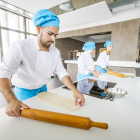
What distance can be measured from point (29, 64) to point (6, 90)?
336 millimetres

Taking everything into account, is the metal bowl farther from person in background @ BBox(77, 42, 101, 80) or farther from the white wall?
the white wall

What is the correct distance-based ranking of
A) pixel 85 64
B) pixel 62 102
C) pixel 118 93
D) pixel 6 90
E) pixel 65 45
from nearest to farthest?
pixel 6 90 → pixel 62 102 → pixel 118 93 → pixel 85 64 → pixel 65 45

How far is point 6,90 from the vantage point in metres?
0.70

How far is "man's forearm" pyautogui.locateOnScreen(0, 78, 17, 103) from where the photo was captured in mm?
669

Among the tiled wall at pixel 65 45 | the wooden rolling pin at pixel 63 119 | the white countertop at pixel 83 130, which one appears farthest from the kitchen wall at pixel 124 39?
the wooden rolling pin at pixel 63 119

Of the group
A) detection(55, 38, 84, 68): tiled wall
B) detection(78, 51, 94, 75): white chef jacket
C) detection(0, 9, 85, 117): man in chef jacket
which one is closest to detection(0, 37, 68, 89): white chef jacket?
detection(0, 9, 85, 117): man in chef jacket

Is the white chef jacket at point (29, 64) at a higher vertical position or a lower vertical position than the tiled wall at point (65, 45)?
lower

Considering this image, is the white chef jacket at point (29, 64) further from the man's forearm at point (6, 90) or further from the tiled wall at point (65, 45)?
the tiled wall at point (65, 45)

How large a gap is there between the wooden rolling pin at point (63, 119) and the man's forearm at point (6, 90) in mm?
145

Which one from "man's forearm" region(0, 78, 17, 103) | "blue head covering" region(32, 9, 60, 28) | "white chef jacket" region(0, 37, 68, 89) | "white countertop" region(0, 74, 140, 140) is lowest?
"white countertop" region(0, 74, 140, 140)

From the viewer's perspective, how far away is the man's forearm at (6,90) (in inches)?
26.3

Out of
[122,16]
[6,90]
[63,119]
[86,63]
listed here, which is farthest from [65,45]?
[63,119]

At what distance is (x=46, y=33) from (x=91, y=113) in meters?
0.79

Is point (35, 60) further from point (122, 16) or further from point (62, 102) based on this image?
point (122, 16)
